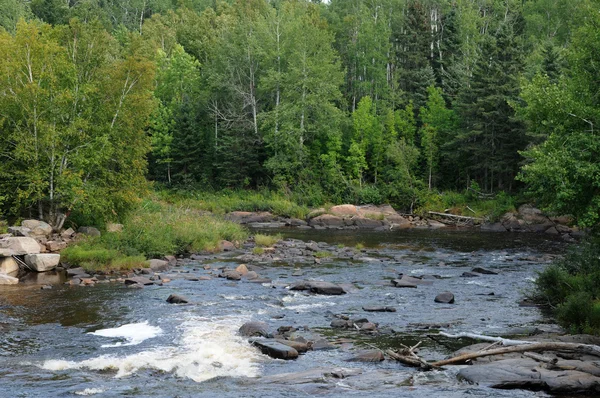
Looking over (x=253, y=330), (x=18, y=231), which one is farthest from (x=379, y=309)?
(x=18, y=231)

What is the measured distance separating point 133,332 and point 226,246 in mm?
18163

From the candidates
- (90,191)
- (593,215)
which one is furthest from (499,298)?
(90,191)

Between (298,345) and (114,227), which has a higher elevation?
(114,227)

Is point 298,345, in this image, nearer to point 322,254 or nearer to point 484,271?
point 484,271

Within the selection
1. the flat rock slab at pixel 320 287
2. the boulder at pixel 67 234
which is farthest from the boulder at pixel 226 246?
the flat rock slab at pixel 320 287

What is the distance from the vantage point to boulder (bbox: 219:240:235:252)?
120 feet

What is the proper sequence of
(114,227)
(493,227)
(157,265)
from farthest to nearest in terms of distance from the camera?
(493,227) < (114,227) < (157,265)

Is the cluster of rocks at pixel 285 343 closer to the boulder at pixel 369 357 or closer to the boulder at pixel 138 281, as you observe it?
the boulder at pixel 369 357

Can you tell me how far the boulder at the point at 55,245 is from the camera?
1195 inches

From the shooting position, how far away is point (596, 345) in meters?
15.8

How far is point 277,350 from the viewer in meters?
16.7

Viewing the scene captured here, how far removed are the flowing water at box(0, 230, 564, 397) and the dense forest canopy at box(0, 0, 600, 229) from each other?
595 cm

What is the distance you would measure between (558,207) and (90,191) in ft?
74.8

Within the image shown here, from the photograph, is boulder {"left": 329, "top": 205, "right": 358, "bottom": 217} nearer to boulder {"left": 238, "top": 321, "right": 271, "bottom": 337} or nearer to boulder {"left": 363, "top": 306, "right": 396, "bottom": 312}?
boulder {"left": 363, "top": 306, "right": 396, "bottom": 312}
